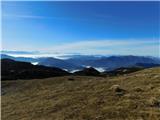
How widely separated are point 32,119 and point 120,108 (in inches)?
193

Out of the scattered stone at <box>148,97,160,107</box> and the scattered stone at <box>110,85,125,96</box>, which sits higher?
the scattered stone at <box>110,85,125,96</box>

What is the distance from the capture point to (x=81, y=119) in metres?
15.5

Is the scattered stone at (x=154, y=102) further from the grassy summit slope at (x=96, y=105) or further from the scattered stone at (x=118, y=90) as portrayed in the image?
the scattered stone at (x=118, y=90)

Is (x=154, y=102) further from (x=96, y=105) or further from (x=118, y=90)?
(x=118, y=90)

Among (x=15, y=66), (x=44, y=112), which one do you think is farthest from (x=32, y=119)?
(x=15, y=66)

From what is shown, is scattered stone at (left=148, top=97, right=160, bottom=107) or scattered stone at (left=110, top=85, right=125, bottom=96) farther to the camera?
scattered stone at (left=110, top=85, right=125, bottom=96)

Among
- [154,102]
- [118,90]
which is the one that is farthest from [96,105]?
[118,90]

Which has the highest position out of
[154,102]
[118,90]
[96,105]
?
[118,90]

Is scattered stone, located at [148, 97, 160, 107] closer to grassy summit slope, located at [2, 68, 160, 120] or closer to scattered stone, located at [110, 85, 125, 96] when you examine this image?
grassy summit slope, located at [2, 68, 160, 120]

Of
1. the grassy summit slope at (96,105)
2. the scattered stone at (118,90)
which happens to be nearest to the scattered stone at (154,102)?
the grassy summit slope at (96,105)

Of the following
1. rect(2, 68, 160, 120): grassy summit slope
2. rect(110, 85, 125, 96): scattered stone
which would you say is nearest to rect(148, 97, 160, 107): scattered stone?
rect(2, 68, 160, 120): grassy summit slope

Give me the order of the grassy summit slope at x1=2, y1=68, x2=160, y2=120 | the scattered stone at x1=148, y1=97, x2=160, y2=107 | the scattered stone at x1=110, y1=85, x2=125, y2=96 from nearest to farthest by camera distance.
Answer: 1. the grassy summit slope at x1=2, y1=68, x2=160, y2=120
2. the scattered stone at x1=148, y1=97, x2=160, y2=107
3. the scattered stone at x1=110, y1=85, x2=125, y2=96

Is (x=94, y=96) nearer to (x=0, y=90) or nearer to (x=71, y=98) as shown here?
(x=71, y=98)

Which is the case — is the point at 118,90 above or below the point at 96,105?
above
